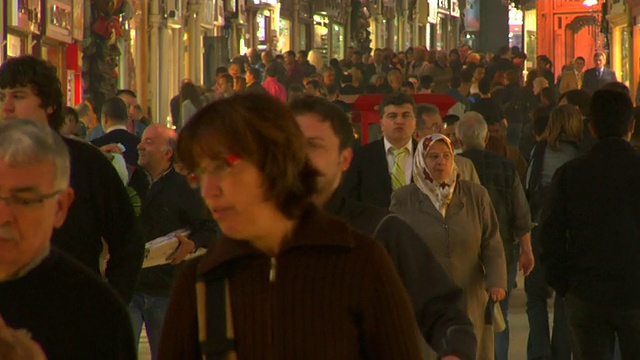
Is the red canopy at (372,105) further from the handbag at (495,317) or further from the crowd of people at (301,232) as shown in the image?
the handbag at (495,317)

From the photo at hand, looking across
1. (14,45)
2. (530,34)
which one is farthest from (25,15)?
(530,34)

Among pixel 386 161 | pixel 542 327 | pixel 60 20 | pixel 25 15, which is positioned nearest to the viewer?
pixel 386 161

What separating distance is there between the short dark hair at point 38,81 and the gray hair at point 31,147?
7.37ft

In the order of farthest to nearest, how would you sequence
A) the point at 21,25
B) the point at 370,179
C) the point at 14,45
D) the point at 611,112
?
the point at 21,25 < the point at 14,45 < the point at 370,179 < the point at 611,112

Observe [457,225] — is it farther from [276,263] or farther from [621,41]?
[621,41]

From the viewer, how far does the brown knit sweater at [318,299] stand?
338 cm

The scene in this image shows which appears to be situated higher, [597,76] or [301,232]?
[597,76]

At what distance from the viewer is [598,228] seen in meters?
7.34

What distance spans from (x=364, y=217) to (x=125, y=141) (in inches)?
297

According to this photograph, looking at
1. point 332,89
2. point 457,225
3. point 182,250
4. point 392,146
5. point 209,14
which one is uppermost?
point 209,14

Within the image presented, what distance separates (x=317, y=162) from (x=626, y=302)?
295cm

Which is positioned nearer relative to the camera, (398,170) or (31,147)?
(31,147)

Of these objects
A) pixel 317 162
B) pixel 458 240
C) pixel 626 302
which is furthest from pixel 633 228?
pixel 317 162

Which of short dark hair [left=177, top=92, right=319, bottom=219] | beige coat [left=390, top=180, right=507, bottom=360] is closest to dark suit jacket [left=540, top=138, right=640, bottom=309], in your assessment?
beige coat [left=390, top=180, right=507, bottom=360]
